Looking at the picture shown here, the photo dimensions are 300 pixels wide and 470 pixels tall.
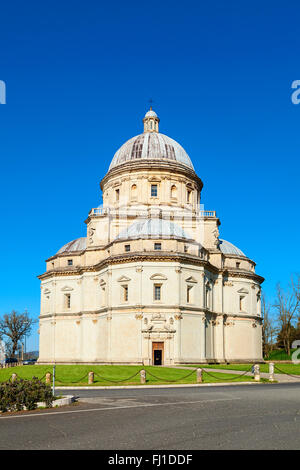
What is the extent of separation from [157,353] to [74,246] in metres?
22.0

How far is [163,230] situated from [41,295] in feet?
76.6

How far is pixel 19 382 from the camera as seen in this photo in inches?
748

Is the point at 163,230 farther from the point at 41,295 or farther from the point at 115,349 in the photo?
the point at 41,295

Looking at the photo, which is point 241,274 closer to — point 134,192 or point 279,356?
point 134,192

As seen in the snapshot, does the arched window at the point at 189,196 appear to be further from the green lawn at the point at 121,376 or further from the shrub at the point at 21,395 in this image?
the shrub at the point at 21,395

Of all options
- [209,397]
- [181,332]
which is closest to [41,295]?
[181,332]

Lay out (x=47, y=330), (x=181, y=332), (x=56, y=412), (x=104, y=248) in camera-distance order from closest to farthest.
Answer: (x=56, y=412), (x=181, y=332), (x=104, y=248), (x=47, y=330)

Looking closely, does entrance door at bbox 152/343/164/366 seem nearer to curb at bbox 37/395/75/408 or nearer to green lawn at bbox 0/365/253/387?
green lawn at bbox 0/365/253/387

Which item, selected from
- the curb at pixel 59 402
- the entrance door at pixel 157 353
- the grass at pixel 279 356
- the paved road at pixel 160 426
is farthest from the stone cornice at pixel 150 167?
the curb at pixel 59 402

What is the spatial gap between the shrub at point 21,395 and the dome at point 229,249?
51.5m

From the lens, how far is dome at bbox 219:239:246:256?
226 ft

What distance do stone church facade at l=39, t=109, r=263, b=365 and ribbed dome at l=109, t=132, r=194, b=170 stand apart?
0.15 m

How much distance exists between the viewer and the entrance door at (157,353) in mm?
52500

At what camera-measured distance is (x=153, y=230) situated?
56.4 meters
